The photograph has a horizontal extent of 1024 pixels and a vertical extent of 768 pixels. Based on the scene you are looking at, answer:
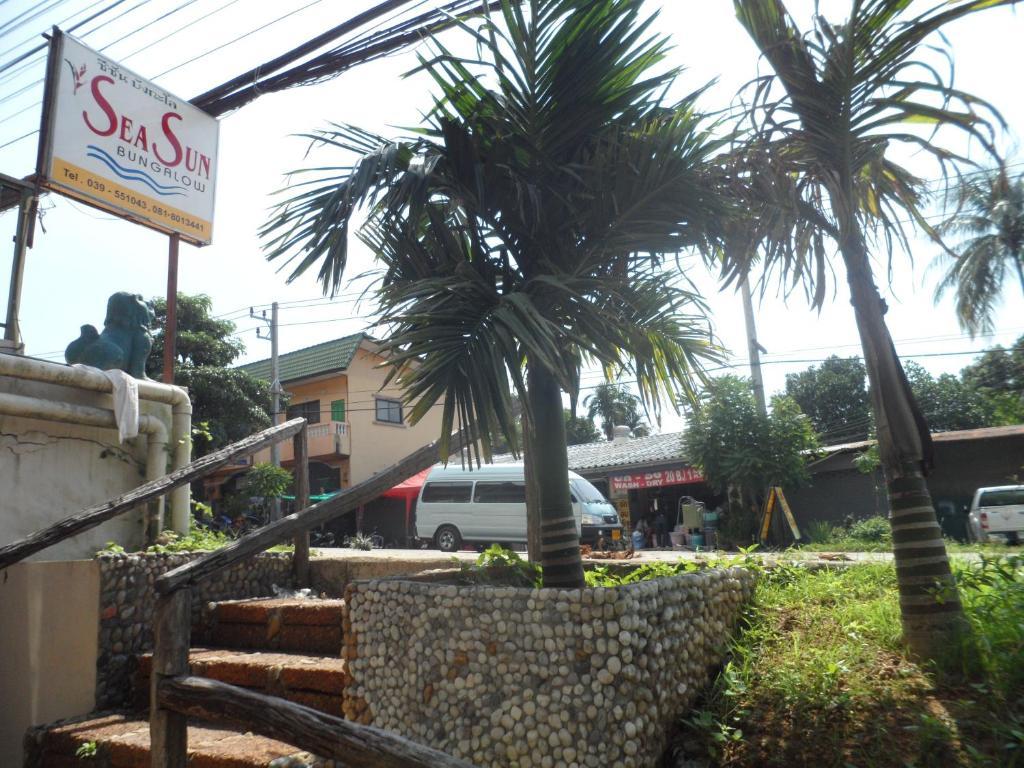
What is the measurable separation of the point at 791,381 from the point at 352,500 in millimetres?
30666

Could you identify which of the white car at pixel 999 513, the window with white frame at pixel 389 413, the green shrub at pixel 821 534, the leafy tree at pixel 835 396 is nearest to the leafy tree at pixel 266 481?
the window with white frame at pixel 389 413

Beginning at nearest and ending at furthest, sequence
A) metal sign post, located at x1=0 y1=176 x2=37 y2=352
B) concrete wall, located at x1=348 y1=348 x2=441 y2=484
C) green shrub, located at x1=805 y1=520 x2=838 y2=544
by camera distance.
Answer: metal sign post, located at x1=0 y1=176 x2=37 y2=352 < green shrub, located at x1=805 y1=520 x2=838 y2=544 < concrete wall, located at x1=348 y1=348 x2=441 y2=484

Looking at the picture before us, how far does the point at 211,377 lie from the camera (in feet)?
57.2

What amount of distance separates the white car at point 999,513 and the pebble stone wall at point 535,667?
40.2 feet

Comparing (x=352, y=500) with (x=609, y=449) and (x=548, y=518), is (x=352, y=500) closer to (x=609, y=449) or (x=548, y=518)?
(x=548, y=518)

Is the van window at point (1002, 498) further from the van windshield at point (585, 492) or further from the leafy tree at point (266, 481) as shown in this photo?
the leafy tree at point (266, 481)

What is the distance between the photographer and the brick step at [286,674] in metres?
3.71

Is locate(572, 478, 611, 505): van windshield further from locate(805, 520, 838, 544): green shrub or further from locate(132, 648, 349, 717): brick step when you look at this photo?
locate(132, 648, 349, 717): brick step

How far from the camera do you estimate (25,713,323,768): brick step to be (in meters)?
3.41

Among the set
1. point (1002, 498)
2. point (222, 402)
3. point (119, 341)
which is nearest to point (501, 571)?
point (119, 341)

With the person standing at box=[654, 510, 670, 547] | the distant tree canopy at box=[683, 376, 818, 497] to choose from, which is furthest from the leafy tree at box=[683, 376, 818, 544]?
the person standing at box=[654, 510, 670, 547]

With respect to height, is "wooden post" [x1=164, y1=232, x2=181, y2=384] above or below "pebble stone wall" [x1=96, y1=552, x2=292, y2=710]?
above

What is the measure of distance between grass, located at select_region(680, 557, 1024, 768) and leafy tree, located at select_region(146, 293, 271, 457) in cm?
1588

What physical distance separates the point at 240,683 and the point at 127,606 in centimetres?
127
